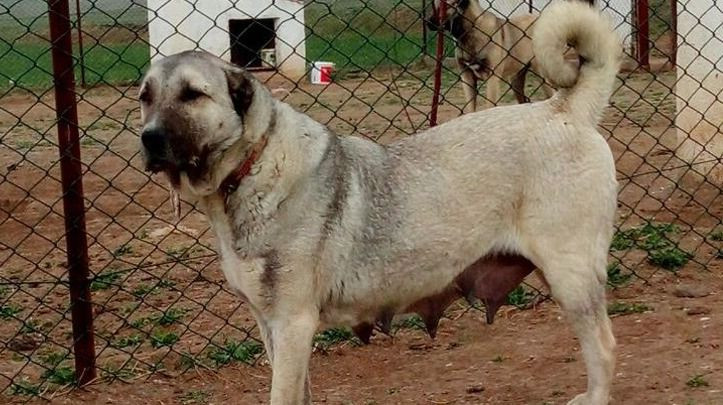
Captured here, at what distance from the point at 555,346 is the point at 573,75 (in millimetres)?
1322

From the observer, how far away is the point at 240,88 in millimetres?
3594

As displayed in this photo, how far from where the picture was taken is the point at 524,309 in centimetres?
549

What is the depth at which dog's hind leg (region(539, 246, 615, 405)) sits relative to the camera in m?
4.04

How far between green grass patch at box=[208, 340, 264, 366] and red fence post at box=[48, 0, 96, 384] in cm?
52

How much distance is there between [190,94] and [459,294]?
4.24 ft

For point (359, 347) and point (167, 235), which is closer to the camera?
point (359, 347)

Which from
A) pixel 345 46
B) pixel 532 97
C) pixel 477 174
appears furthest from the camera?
pixel 345 46

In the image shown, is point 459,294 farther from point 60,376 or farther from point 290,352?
point 60,376

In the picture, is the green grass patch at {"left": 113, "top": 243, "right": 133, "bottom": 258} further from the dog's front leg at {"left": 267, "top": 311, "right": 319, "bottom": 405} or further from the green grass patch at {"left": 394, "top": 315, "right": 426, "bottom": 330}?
the dog's front leg at {"left": 267, "top": 311, "right": 319, "bottom": 405}

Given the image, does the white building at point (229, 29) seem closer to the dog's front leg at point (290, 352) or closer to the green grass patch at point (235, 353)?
the green grass patch at point (235, 353)

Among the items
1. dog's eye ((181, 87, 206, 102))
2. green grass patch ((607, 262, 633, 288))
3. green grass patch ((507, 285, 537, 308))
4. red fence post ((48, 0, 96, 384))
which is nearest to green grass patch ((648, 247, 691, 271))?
green grass patch ((607, 262, 633, 288))

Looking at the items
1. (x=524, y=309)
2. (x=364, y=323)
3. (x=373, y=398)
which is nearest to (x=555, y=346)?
(x=524, y=309)

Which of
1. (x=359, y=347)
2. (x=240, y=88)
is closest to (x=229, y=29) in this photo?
(x=359, y=347)

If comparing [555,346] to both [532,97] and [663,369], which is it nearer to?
[663,369]
